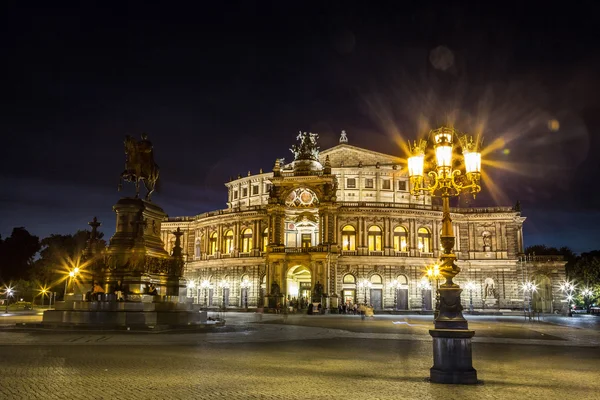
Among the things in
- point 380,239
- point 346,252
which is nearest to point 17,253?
point 346,252

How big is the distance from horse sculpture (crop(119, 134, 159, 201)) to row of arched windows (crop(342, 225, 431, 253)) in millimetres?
45065

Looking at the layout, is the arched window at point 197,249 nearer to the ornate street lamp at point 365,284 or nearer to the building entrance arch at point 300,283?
the building entrance arch at point 300,283

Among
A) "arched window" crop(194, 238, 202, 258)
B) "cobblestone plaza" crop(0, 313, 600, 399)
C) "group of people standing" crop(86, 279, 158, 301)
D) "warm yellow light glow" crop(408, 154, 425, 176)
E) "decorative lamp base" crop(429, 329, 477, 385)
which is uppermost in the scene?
"arched window" crop(194, 238, 202, 258)

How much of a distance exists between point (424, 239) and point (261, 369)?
207 ft

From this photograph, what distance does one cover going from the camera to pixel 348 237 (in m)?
72.1

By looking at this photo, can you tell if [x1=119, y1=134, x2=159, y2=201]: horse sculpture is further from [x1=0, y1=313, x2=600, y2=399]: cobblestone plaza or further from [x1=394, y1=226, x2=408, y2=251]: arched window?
[x1=394, y1=226, x2=408, y2=251]: arched window

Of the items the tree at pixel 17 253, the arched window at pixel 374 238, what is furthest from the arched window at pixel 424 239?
the tree at pixel 17 253

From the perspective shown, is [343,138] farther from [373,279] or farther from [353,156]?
[373,279]

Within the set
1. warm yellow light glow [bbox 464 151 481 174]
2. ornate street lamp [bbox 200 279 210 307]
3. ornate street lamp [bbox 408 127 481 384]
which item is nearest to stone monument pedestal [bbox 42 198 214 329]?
ornate street lamp [bbox 408 127 481 384]

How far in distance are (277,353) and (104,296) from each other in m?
11.2

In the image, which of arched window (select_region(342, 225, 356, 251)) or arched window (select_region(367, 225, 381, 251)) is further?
arched window (select_region(367, 225, 381, 251))

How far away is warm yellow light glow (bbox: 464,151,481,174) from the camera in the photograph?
15625 millimetres

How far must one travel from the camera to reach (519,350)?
2045 cm

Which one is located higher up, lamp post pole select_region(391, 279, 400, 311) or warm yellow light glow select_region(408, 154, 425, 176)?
warm yellow light glow select_region(408, 154, 425, 176)
